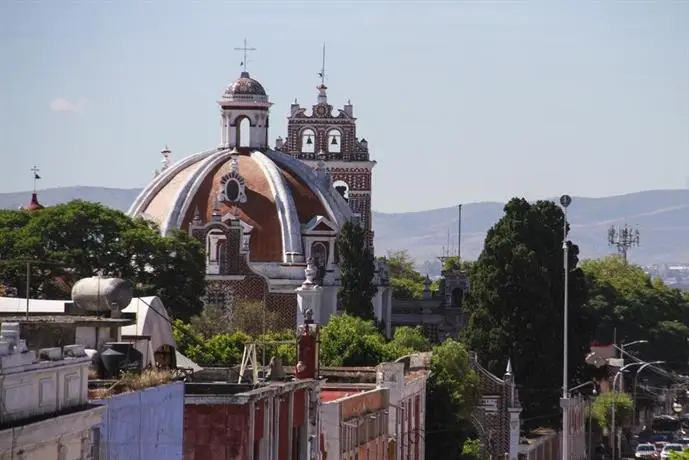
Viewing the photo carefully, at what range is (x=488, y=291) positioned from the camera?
99.6m

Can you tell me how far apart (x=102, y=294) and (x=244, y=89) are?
10001 centimetres

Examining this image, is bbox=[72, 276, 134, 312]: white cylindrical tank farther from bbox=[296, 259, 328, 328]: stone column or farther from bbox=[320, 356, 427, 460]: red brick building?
bbox=[296, 259, 328, 328]: stone column

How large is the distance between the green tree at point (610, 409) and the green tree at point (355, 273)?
432 inches

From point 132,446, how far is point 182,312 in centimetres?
6456

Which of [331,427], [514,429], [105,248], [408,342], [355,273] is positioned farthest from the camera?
[355,273]

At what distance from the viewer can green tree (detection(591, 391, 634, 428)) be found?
116562 millimetres

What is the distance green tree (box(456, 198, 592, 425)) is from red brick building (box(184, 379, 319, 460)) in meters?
54.4

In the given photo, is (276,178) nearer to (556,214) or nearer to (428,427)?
(556,214)

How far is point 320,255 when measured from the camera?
132375mm

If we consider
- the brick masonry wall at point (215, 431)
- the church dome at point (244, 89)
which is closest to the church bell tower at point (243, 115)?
the church dome at point (244, 89)

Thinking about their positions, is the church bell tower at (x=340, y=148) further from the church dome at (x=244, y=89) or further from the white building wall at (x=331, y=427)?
the white building wall at (x=331, y=427)

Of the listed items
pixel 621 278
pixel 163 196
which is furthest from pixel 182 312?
pixel 621 278

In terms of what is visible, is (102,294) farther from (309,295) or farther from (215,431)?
(309,295)

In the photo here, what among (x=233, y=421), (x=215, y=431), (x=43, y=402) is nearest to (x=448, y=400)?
(x=233, y=421)
